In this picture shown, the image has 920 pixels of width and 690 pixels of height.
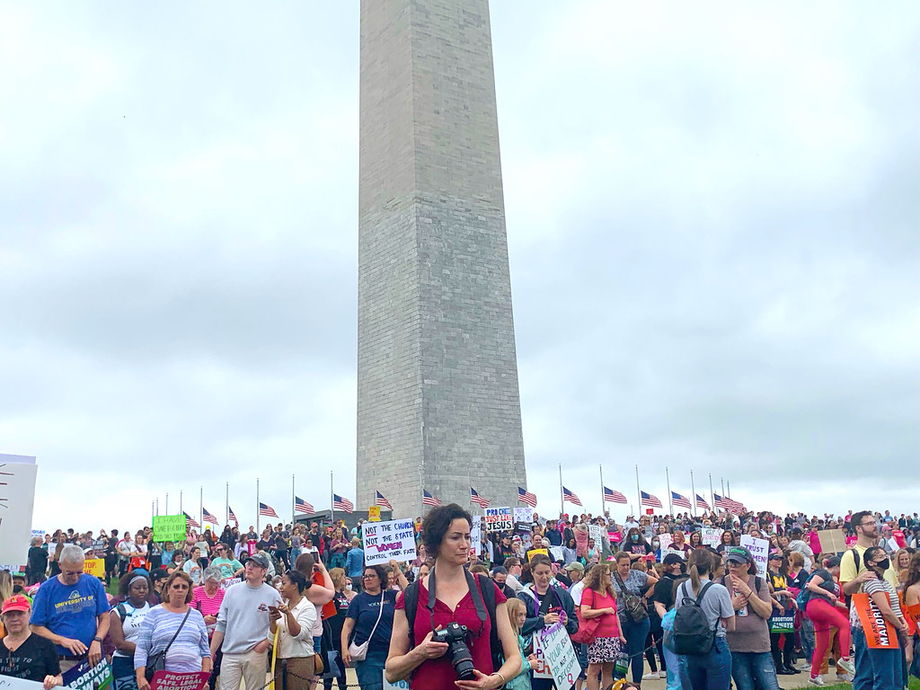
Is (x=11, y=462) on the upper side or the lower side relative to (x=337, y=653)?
upper

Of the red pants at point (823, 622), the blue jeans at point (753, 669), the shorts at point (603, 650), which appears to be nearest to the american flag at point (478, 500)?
the red pants at point (823, 622)

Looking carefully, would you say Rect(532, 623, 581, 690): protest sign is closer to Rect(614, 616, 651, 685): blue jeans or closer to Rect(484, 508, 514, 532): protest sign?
Rect(614, 616, 651, 685): blue jeans

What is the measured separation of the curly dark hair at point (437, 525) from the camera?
15.9ft

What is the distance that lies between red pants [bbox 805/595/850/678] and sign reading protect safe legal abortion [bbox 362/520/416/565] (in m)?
5.17

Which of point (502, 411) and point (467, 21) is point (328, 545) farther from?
point (467, 21)

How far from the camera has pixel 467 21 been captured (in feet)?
129

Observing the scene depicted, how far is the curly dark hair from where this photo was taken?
4836 mm

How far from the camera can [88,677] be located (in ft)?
24.0

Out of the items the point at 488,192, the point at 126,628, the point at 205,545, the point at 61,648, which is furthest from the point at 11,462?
the point at 488,192

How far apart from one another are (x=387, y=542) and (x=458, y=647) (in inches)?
387

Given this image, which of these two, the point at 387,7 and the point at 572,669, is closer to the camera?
the point at 572,669

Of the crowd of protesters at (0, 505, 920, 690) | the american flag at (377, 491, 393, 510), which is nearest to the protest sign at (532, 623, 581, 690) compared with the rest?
the crowd of protesters at (0, 505, 920, 690)

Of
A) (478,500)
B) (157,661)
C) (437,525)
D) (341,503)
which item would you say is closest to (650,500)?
(478,500)

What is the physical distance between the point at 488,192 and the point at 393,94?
4.97 metres
